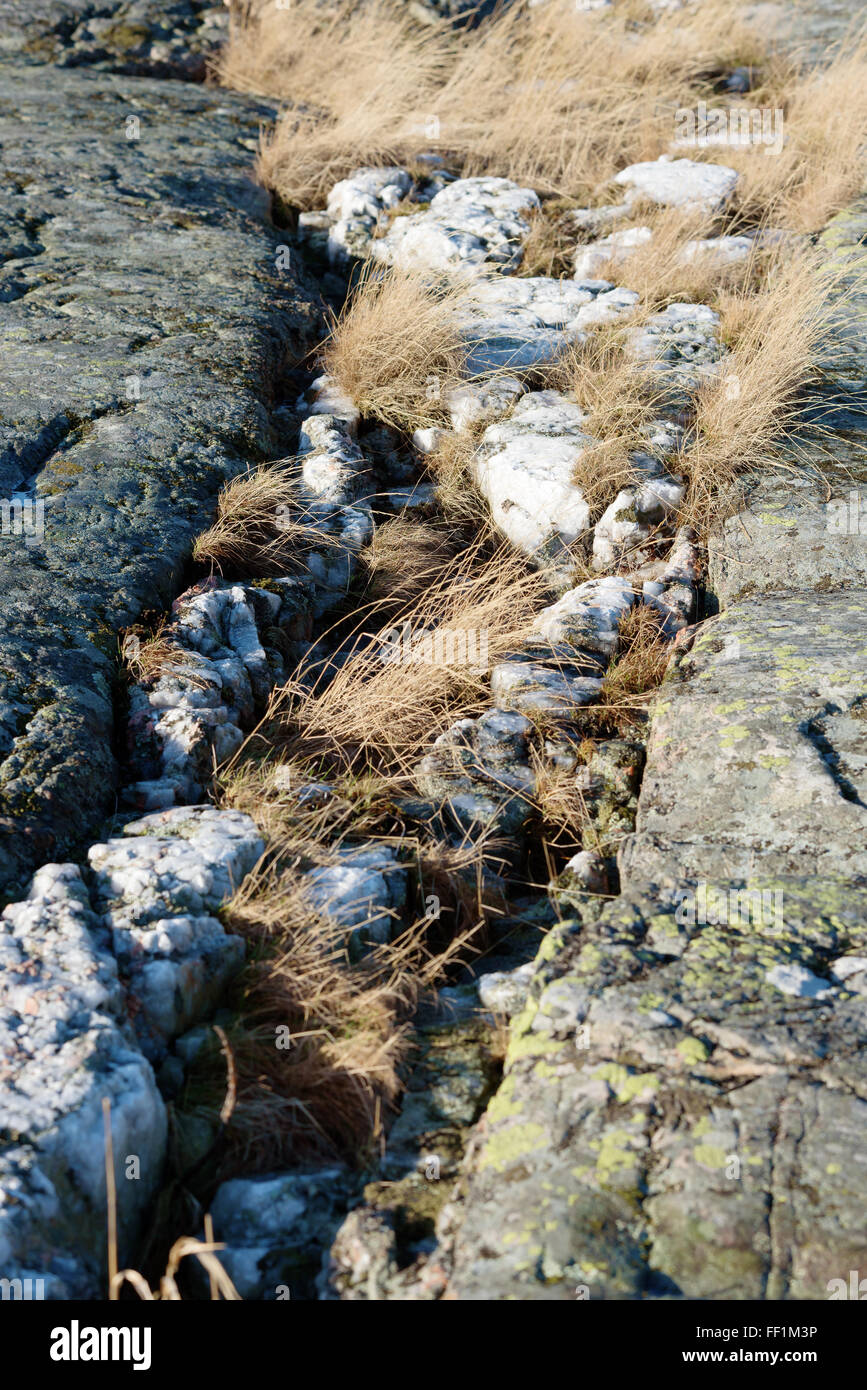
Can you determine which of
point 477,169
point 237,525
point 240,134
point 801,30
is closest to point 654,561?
point 237,525

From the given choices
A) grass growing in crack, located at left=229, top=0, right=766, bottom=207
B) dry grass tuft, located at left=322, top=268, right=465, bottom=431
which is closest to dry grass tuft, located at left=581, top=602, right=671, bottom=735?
dry grass tuft, located at left=322, top=268, right=465, bottom=431

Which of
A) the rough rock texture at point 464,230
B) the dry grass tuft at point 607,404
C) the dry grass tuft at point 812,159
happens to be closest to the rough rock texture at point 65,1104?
the dry grass tuft at point 607,404

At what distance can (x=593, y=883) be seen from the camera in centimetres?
310

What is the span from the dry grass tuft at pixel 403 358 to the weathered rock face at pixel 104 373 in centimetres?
46

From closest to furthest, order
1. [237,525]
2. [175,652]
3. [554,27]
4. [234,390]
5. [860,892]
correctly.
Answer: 1. [860,892]
2. [175,652]
3. [237,525]
4. [234,390]
5. [554,27]

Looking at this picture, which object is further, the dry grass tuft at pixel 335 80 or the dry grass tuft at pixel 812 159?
the dry grass tuft at pixel 335 80

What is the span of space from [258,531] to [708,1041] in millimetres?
2825

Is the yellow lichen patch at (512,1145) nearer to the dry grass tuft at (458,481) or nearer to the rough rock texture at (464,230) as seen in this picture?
the dry grass tuft at (458,481)

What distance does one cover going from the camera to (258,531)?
438cm

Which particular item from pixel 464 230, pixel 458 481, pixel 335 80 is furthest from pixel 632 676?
pixel 335 80

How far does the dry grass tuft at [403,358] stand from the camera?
17.1 ft

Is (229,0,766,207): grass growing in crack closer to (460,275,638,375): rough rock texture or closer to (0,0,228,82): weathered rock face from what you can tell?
(0,0,228,82): weathered rock face
